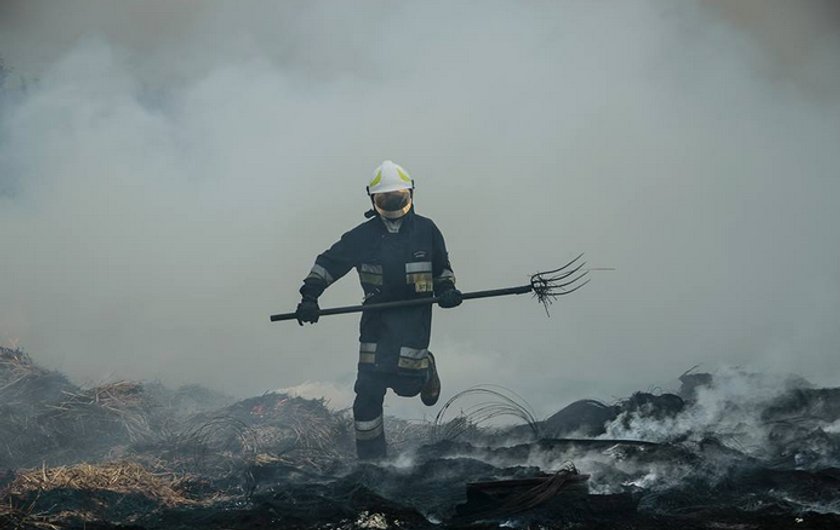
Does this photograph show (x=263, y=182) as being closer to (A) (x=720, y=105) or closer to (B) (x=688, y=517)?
(A) (x=720, y=105)

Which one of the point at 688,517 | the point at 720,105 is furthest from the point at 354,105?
the point at 688,517

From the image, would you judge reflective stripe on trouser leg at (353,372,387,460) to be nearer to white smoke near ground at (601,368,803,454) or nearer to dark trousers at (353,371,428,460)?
dark trousers at (353,371,428,460)

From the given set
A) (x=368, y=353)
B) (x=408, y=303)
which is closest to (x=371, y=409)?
(x=368, y=353)

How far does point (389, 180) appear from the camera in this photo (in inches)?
332

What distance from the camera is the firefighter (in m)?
8.41

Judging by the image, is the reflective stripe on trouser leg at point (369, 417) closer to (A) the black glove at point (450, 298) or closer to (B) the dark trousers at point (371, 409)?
(B) the dark trousers at point (371, 409)

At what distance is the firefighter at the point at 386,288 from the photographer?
8.41 metres

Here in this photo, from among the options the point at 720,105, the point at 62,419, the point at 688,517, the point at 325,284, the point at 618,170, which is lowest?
the point at 688,517

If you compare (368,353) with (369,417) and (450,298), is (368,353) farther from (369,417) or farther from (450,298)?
(450,298)

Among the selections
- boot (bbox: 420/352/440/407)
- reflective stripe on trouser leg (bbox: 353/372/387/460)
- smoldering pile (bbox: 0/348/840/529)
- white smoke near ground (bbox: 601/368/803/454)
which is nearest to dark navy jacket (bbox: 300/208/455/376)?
reflective stripe on trouser leg (bbox: 353/372/387/460)

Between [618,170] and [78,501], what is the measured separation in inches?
441

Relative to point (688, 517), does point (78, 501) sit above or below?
above

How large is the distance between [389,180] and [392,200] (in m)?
0.18

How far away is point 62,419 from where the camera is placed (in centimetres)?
917
